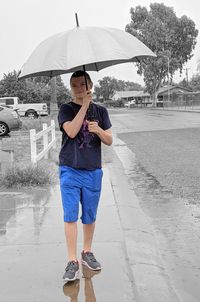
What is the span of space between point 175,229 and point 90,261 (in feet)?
7.17

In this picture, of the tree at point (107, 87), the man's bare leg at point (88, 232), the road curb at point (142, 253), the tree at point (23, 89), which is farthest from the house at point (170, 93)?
the man's bare leg at point (88, 232)

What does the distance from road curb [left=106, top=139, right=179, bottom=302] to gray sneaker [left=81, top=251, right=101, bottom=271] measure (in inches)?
12.1

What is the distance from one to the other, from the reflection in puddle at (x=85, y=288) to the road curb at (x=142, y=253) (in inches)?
13.5

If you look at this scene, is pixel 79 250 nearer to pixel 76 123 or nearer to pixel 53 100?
pixel 76 123

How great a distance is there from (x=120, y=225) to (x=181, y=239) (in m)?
0.72

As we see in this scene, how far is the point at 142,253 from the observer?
4.95 metres

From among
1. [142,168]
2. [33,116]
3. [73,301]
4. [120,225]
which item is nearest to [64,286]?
[73,301]

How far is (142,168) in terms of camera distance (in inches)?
460

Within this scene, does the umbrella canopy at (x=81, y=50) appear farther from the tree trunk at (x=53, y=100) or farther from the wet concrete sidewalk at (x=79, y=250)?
the tree trunk at (x=53, y=100)

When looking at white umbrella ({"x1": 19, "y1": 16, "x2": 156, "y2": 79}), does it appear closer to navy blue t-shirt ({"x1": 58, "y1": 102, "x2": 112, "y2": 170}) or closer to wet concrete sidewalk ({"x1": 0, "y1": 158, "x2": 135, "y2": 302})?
navy blue t-shirt ({"x1": 58, "y1": 102, "x2": 112, "y2": 170})

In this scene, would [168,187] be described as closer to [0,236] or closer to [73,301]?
[0,236]

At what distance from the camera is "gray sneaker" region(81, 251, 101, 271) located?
4.34m

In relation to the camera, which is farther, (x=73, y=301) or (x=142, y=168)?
(x=142, y=168)

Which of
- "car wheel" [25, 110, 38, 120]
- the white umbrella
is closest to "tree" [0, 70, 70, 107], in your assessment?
"car wheel" [25, 110, 38, 120]
